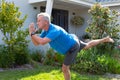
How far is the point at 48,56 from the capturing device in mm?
10078

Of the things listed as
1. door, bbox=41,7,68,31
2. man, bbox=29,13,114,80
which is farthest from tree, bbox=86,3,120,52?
man, bbox=29,13,114,80

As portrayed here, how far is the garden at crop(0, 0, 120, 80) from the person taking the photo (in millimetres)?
7738

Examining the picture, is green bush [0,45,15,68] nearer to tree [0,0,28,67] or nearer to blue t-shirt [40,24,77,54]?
tree [0,0,28,67]

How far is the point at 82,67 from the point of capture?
8.35 m

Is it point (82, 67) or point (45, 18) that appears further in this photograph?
point (82, 67)

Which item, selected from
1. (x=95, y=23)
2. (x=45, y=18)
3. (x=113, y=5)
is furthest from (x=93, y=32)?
(x=45, y=18)

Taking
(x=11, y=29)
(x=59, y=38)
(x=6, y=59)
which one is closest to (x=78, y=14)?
(x=11, y=29)

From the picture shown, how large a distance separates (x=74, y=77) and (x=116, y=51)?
4.26m

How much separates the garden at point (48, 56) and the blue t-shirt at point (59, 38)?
6.83 ft

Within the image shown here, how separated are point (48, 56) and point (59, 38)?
17.3ft

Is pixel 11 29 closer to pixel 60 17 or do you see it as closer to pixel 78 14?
pixel 60 17

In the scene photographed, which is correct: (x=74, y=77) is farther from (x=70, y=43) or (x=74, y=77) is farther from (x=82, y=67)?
(x=70, y=43)

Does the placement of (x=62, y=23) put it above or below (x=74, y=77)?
above

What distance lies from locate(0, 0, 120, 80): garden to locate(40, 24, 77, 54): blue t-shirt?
2082 millimetres
